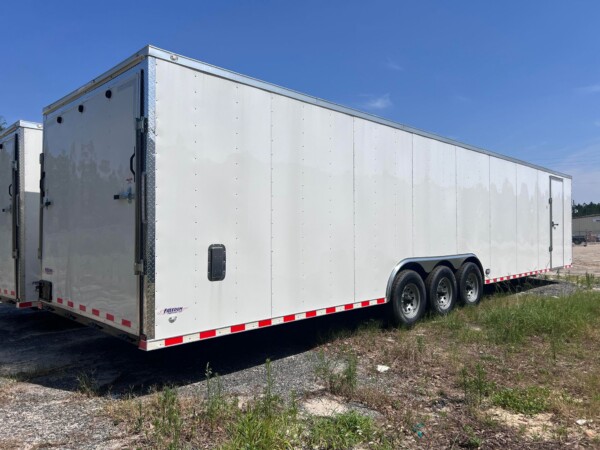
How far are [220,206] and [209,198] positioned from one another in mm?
152

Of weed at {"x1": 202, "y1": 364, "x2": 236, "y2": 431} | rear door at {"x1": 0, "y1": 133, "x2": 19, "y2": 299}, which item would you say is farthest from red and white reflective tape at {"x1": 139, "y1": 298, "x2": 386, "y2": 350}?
rear door at {"x1": 0, "y1": 133, "x2": 19, "y2": 299}

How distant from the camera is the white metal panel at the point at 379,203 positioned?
6.38 meters

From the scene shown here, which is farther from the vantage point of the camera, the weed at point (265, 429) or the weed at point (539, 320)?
the weed at point (539, 320)

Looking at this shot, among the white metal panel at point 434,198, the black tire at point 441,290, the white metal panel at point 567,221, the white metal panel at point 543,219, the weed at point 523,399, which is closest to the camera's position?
the weed at point 523,399

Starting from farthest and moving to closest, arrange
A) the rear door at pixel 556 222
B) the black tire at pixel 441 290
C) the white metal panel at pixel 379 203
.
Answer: the rear door at pixel 556 222 < the black tire at pixel 441 290 < the white metal panel at pixel 379 203

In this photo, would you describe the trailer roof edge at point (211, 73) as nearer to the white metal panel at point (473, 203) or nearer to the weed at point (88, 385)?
the white metal panel at point (473, 203)

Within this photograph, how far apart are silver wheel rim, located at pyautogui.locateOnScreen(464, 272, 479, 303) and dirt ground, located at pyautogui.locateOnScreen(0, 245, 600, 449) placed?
2.41 metres

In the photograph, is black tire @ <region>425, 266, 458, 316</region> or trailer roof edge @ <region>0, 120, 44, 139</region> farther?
black tire @ <region>425, 266, 458, 316</region>

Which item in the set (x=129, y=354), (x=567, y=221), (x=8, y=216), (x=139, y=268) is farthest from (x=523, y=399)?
(x=567, y=221)

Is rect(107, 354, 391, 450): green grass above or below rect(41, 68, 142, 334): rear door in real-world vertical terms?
below

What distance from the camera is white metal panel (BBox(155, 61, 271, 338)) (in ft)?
14.3

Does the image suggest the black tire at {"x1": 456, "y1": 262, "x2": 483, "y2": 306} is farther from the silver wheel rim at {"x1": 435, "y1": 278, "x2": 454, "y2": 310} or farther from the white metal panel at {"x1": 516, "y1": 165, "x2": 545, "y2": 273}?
the white metal panel at {"x1": 516, "y1": 165, "x2": 545, "y2": 273}

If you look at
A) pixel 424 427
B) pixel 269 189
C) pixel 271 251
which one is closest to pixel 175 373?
pixel 271 251

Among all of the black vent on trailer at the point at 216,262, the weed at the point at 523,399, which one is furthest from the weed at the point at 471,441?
the black vent on trailer at the point at 216,262
